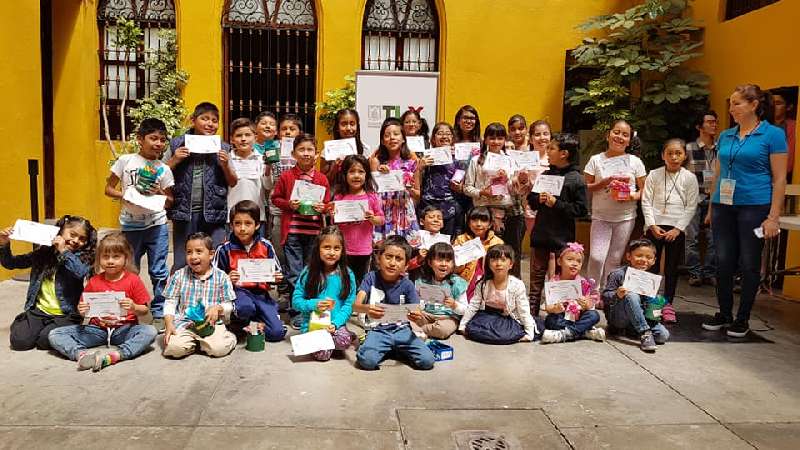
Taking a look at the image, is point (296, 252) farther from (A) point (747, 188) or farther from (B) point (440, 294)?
(A) point (747, 188)

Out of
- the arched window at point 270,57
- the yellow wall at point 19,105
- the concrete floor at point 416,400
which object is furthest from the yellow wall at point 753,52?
the yellow wall at point 19,105

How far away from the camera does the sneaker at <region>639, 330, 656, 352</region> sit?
4.57 metres

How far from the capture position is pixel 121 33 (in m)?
8.35

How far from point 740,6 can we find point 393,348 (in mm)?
6218

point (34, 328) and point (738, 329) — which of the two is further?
point (738, 329)

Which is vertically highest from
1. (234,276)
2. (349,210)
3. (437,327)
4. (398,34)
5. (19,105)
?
(398,34)

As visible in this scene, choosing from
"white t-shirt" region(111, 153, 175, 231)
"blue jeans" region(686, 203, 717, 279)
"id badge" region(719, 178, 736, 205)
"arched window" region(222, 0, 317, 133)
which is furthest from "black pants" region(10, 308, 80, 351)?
"blue jeans" region(686, 203, 717, 279)

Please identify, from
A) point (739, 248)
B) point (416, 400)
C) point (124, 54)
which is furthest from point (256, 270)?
point (124, 54)

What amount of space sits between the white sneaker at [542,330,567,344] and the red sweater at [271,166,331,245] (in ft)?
6.45

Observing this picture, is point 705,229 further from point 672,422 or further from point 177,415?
point 177,415

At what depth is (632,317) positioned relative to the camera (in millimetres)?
4754

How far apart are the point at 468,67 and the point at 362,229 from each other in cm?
442

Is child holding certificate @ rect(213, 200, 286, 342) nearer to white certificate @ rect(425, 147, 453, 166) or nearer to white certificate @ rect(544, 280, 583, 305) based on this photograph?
white certificate @ rect(425, 147, 453, 166)

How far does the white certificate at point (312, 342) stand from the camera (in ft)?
13.3
